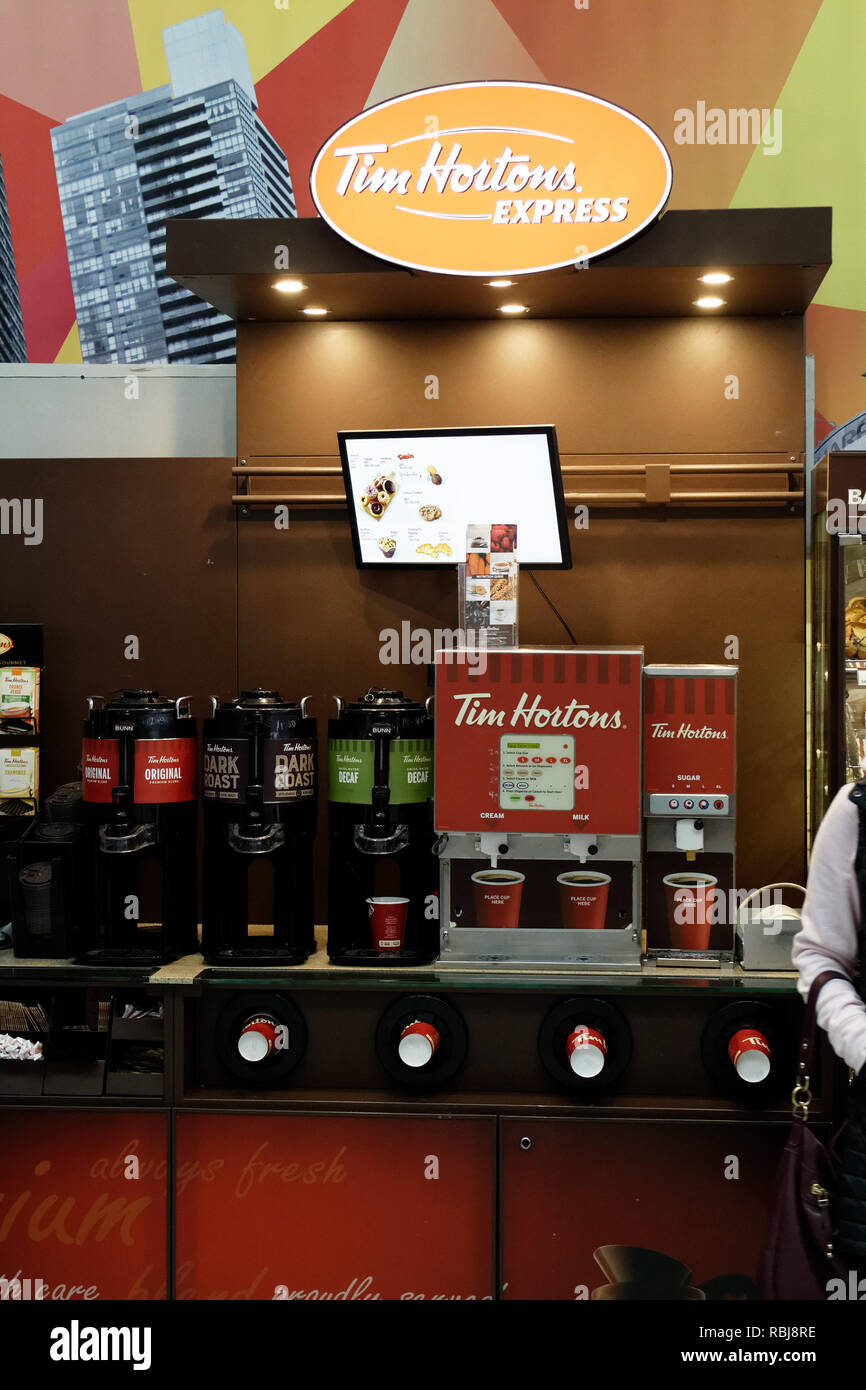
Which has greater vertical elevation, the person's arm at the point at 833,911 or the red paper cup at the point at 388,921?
the person's arm at the point at 833,911

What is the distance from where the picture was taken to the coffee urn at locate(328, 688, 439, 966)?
8.12 ft

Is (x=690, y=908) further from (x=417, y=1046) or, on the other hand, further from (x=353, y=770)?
(x=353, y=770)

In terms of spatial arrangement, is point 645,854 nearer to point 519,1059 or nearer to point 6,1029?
point 519,1059

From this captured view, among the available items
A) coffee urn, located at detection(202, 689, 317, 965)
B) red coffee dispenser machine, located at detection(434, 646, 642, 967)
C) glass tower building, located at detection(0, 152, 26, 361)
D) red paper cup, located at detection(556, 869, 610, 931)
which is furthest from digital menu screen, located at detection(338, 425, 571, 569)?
glass tower building, located at detection(0, 152, 26, 361)

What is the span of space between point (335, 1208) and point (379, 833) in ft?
2.80

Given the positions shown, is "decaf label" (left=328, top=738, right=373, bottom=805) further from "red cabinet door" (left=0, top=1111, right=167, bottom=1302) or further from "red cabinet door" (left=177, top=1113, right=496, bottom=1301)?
"red cabinet door" (left=0, top=1111, right=167, bottom=1302)

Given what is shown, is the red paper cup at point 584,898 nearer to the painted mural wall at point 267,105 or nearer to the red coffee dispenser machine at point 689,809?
the red coffee dispenser machine at point 689,809

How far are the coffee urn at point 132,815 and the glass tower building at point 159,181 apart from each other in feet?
7.36

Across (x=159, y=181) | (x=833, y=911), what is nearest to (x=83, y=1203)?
(x=833, y=911)

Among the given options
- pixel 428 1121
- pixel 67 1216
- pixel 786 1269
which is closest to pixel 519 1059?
pixel 428 1121

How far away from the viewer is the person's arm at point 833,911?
1.80 m

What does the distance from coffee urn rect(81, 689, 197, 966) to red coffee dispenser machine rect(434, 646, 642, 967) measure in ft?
2.15

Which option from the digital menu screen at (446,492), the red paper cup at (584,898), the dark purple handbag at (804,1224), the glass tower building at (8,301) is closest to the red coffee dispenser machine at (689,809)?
the red paper cup at (584,898)
